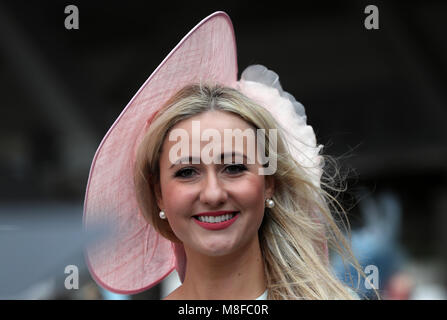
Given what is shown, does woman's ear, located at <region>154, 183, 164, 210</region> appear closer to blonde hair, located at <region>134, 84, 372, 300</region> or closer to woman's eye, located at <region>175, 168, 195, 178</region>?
blonde hair, located at <region>134, 84, 372, 300</region>

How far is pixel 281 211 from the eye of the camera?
5.15 feet

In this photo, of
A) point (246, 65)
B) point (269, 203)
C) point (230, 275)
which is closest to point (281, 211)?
point (269, 203)

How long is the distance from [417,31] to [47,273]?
19.3ft

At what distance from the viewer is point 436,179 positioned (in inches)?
354

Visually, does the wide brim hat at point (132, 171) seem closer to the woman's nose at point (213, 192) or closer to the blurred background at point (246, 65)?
the woman's nose at point (213, 192)

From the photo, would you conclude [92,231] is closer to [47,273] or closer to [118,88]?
[47,273]

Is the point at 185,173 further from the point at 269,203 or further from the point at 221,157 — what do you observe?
the point at 269,203

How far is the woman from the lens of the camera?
1416mm

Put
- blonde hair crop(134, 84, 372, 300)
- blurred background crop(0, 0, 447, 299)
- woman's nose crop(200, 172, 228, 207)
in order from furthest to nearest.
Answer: blurred background crop(0, 0, 447, 299) < blonde hair crop(134, 84, 372, 300) < woman's nose crop(200, 172, 228, 207)

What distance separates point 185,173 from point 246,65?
6386mm

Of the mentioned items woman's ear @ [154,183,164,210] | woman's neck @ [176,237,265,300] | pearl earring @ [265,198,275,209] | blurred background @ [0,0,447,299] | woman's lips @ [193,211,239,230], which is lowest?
woman's neck @ [176,237,265,300]

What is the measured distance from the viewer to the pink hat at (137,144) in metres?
1.50

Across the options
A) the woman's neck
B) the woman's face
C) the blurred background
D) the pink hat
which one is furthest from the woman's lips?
the blurred background

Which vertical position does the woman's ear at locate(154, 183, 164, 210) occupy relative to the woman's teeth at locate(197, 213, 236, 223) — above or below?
above
